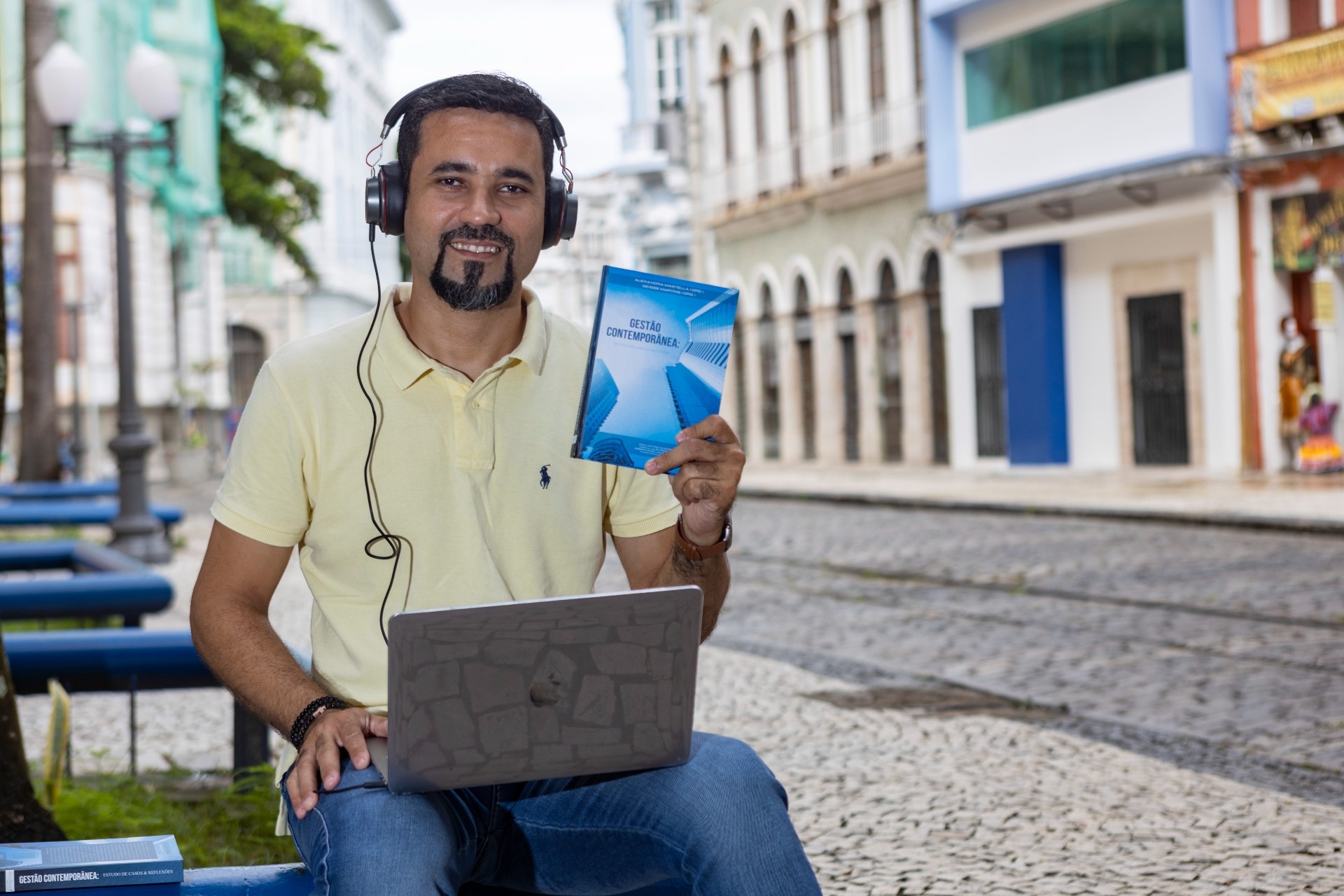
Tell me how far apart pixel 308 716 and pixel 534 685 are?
1.46ft

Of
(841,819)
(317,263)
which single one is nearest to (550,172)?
(841,819)

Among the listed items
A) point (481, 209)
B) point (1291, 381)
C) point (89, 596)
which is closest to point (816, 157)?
point (1291, 381)

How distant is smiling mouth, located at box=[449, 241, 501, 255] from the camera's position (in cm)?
285

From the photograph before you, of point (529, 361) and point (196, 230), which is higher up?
point (196, 230)

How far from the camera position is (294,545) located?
9.28 feet

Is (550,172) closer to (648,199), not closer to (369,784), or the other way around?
(369,784)

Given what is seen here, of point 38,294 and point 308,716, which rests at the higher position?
point 38,294

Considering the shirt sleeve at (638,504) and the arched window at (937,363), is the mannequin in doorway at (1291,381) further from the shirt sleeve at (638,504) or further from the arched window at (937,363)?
the shirt sleeve at (638,504)

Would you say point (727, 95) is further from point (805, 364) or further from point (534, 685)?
point (534, 685)

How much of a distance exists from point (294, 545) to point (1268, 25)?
20.4m

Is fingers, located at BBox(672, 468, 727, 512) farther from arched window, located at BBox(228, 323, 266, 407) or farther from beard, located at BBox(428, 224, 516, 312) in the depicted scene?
arched window, located at BBox(228, 323, 266, 407)

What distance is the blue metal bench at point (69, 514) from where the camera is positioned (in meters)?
11.6

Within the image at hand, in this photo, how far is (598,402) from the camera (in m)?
2.43

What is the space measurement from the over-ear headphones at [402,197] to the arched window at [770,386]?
31261 mm
